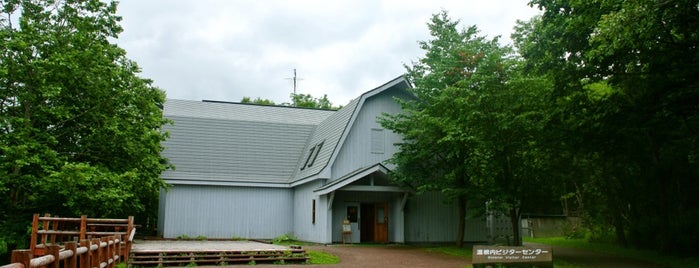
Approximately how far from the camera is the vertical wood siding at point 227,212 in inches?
957

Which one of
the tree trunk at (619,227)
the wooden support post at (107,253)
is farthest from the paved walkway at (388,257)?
the tree trunk at (619,227)

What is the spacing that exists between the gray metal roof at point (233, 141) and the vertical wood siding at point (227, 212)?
0.57 m

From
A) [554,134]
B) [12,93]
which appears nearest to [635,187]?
[554,134]

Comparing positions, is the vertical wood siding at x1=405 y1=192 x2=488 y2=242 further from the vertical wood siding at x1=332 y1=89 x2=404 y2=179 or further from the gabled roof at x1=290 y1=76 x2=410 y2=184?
the gabled roof at x1=290 y1=76 x2=410 y2=184

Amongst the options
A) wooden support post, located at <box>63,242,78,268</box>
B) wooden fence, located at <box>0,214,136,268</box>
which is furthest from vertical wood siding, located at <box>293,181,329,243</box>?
wooden support post, located at <box>63,242,78,268</box>

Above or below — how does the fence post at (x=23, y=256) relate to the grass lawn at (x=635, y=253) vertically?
above

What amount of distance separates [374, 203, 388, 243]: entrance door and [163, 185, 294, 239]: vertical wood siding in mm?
4309

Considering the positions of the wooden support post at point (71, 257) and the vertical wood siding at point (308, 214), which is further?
the vertical wood siding at point (308, 214)

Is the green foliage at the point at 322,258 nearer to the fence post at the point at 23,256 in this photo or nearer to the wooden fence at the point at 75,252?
the wooden fence at the point at 75,252

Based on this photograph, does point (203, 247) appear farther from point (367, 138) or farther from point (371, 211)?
point (367, 138)

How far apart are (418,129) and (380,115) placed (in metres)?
4.09

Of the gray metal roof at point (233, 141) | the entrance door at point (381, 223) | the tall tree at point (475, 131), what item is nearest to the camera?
the tall tree at point (475, 131)

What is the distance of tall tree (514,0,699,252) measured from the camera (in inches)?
516

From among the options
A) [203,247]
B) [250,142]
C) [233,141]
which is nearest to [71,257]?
[203,247]
